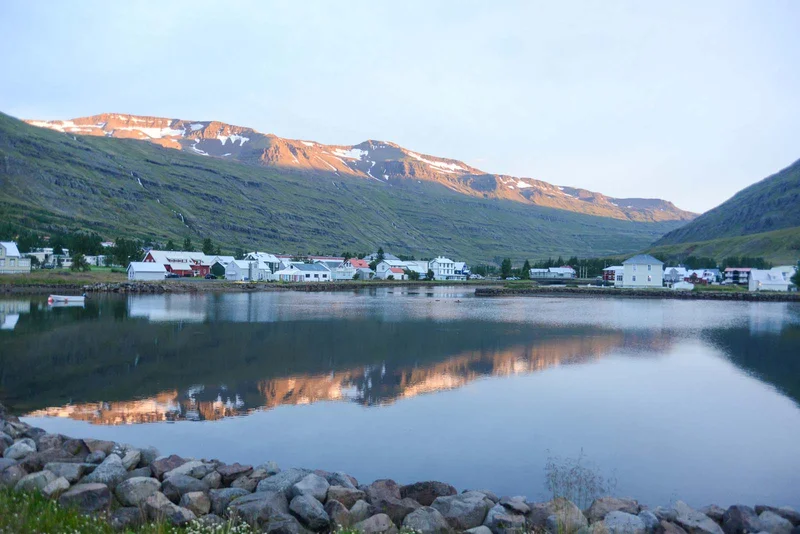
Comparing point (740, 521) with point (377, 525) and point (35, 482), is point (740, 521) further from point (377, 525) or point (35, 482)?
point (35, 482)

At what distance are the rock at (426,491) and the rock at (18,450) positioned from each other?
5.81 m

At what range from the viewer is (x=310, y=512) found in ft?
21.7

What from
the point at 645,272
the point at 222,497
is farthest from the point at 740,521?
the point at 645,272

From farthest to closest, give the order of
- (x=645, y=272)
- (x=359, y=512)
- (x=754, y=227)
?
(x=754, y=227) → (x=645, y=272) → (x=359, y=512)

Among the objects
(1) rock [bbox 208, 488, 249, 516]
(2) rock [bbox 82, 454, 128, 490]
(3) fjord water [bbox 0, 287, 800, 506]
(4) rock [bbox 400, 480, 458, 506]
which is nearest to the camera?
(1) rock [bbox 208, 488, 249, 516]

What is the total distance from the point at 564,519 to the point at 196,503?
450 cm

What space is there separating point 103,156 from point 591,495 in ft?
608

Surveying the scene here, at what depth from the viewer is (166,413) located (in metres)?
13.0

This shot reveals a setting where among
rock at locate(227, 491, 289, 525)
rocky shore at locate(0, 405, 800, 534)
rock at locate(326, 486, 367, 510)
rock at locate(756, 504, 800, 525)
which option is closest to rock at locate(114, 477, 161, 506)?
rocky shore at locate(0, 405, 800, 534)

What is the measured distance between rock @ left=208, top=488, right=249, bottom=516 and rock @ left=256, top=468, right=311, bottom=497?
286mm

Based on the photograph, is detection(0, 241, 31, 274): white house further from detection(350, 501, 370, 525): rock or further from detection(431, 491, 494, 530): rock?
detection(431, 491, 494, 530): rock

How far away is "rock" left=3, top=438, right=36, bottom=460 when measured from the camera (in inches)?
332

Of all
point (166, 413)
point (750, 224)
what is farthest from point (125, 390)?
point (750, 224)

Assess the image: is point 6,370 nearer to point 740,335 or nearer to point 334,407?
point 334,407
